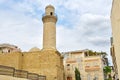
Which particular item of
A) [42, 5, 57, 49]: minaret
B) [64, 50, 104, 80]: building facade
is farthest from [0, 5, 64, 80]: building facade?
[64, 50, 104, 80]: building facade

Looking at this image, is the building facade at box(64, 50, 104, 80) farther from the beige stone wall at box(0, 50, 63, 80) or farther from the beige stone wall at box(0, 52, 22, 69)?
the beige stone wall at box(0, 52, 22, 69)

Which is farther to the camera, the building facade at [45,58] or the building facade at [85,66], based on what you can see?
the building facade at [85,66]

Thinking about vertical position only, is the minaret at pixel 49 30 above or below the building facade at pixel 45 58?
above

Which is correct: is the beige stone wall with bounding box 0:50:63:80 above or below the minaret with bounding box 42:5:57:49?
below

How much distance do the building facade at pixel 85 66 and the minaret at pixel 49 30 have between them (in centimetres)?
960

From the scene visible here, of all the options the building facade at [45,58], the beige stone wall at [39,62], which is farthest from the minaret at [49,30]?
the beige stone wall at [39,62]

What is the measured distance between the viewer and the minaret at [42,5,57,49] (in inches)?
1244

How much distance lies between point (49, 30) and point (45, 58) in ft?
14.6

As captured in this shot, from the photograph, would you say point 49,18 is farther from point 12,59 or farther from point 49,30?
point 12,59

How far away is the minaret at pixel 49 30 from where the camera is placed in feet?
104

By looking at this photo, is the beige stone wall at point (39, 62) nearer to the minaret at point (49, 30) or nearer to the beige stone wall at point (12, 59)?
the beige stone wall at point (12, 59)

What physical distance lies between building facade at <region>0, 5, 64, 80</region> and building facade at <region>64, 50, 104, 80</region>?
24.8 ft

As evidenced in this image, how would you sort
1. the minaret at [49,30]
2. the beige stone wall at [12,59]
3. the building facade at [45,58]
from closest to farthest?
the building facade at [45,58] < the beige stone wall at [12,59] < the minaret at [49,30]

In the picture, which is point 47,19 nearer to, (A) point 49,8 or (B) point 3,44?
(A) point 49,8
